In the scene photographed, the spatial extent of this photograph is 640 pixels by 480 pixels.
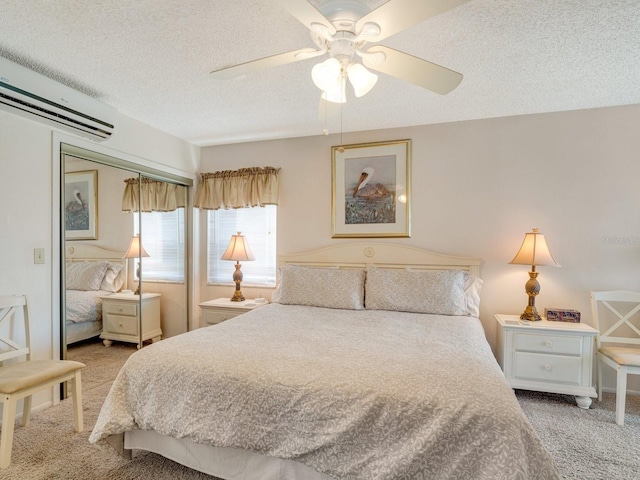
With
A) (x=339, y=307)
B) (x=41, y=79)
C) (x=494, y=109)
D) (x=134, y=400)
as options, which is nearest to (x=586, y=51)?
(x=494, y=109)

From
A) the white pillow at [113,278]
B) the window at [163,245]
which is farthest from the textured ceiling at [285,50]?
the white pillow at [113,278]

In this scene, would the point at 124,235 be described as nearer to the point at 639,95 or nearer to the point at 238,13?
the point at 238,13

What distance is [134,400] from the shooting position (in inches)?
70.9

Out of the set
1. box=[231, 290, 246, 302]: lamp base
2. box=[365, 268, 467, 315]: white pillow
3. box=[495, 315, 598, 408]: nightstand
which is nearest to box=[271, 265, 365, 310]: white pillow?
box=[365, 268, 467, 315]: white pillow

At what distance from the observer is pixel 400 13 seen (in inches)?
50.9

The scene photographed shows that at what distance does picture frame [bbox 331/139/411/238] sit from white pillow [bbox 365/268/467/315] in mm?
549

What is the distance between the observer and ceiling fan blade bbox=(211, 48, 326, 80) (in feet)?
5.28

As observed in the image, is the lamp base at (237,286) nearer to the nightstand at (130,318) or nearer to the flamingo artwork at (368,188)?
the nightstand at (130,318)

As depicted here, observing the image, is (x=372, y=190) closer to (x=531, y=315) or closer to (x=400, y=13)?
(x=531, y=315)

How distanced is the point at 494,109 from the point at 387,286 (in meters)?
1.79

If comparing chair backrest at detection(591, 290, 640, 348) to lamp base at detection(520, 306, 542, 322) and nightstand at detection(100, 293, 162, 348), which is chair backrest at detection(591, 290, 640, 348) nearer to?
lamp base at detection(520, 306, 542, 322)

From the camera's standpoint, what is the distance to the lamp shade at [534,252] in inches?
109

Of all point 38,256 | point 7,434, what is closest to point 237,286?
point 38,256

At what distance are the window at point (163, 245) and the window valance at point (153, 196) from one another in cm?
7
